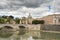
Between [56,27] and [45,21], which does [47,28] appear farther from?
Result: [45,21]

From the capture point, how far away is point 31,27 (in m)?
55.8

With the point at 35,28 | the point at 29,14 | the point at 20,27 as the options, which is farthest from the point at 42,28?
the point at 29,14

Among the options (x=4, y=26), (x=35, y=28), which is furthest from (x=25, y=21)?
(x=4, y=26)

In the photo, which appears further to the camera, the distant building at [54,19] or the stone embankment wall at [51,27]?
the distant building at [54,19]

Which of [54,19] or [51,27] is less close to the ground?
[54,19]

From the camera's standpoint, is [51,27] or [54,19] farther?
[54,19]

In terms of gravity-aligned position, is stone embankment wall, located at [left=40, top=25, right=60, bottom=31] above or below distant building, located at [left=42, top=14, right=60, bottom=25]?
below

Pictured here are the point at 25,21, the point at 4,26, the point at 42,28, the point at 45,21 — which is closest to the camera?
the point at 4,26

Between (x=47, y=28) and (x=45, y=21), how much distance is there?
1487 cm

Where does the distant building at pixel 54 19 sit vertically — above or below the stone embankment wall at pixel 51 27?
above

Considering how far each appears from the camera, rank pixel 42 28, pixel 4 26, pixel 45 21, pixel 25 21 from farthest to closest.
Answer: pixel 45 21 → pixel 25 21 → pixel 42 28 → pixel 4 26

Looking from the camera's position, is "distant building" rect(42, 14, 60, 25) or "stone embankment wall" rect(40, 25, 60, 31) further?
"distant building" rect(42, 14, 60, 25)

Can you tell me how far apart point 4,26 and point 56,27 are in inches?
453

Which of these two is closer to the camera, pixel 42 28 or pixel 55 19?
pixel 42 28
